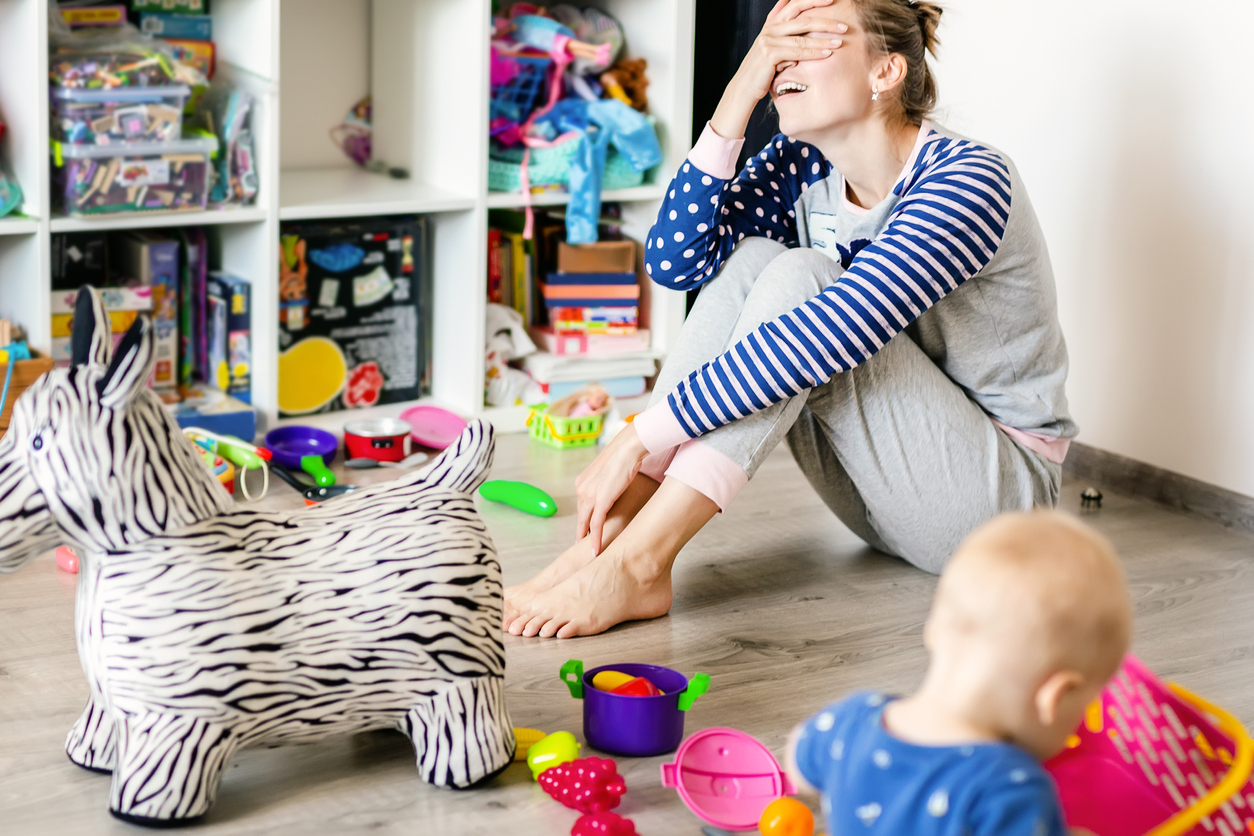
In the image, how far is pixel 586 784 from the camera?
1.15m

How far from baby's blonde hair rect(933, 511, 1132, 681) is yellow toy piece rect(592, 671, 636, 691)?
0.58 meters

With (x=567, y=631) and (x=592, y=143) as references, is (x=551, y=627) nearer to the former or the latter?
(x=567, y=631)

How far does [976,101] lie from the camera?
7.73 feet

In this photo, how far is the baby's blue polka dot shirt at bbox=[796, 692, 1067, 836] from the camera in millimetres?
742

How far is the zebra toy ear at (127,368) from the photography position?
1022mm

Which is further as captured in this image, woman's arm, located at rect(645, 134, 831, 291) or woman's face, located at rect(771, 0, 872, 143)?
woman's arm, located at rect(645, 134, 831, 291)

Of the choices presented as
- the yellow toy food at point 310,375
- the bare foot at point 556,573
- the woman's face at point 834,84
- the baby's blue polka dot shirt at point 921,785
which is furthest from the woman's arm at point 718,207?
the baby's blue polka dot shirt at point 921,785

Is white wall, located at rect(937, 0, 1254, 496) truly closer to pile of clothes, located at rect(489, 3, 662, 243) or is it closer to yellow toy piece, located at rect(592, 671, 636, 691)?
pile of clothes, located at rect(489, 3, 662, 243)

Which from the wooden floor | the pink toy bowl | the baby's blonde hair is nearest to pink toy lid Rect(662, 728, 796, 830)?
the wooden floor

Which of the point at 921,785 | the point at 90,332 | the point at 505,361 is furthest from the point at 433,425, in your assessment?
the point at 921,785

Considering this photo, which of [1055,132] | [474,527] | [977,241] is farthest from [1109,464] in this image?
[474,527]

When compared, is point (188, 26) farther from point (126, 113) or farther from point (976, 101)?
point (976, 101)

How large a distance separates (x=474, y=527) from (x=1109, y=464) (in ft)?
4.54

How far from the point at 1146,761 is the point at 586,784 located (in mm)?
445
